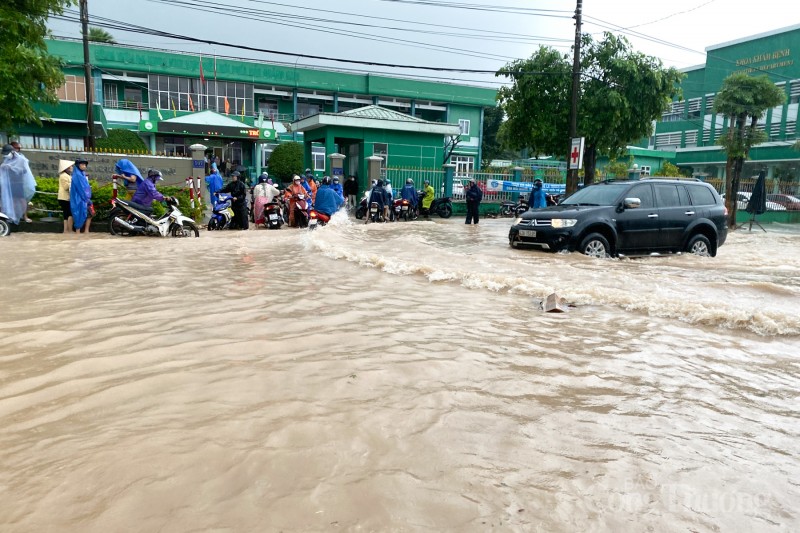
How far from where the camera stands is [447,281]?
26.3 feet

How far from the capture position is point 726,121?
3297 cm

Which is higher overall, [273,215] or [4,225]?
[273,215]

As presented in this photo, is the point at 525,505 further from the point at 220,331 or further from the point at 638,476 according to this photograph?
the point at 220,331

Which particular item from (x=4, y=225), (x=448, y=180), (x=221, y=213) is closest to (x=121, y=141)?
(x=448, y=180)

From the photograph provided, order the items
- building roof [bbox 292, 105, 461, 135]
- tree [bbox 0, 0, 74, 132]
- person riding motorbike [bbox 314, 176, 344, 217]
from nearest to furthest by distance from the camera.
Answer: tree [bbox 0, 0, 74, 132] → person riding motorbike [bbox 314, 176, 344, 217] → building roof [bbox 292, 105, 461, 135]

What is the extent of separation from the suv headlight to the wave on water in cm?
54

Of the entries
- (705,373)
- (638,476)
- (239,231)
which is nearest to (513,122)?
(239,231)

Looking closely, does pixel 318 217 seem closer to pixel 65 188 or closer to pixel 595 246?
pixel 65 188

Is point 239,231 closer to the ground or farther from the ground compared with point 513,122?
closer to the ground

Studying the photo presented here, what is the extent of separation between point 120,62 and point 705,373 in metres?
41.0

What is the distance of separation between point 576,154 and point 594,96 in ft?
12.8

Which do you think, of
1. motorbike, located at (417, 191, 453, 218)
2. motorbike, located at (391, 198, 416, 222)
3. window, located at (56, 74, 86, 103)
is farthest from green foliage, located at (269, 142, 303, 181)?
motorbike, located at (391, 198, 416, 222)

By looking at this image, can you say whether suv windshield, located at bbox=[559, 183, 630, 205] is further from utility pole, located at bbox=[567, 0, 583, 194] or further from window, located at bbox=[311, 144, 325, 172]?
window, located at bbox=[311, 144, 325, 172]

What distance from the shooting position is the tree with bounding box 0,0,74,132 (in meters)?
13.2
